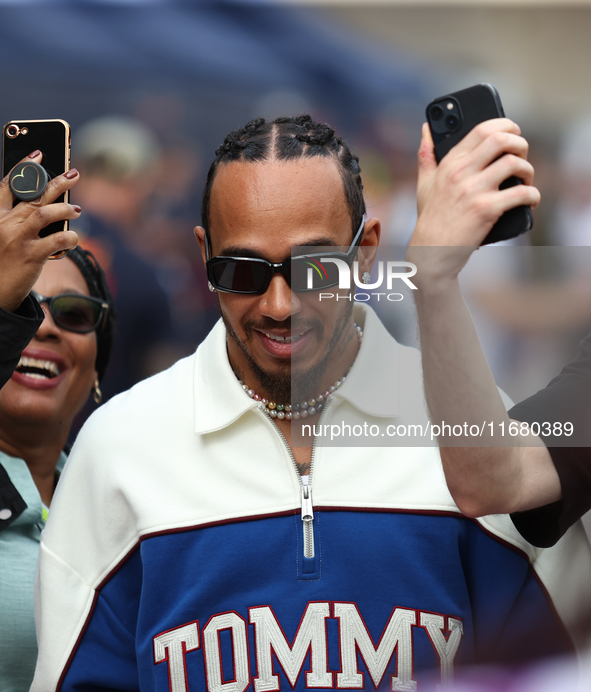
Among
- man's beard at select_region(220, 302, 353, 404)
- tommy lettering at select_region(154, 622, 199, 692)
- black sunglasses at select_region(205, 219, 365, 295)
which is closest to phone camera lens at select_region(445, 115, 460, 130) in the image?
black sunglasses at select_region(205, 219, 365, 295)

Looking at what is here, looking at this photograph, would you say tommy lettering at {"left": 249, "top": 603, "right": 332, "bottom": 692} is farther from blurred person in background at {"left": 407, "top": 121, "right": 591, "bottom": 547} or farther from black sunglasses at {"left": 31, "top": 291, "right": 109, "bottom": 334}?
black sunglasses at {"left": 31, "top": 291, "right": 109, "bottom": 334}

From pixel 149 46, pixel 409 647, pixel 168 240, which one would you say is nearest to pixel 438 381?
pixel 409 647

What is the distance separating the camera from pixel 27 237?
1.38 m

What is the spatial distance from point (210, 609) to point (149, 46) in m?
2.80

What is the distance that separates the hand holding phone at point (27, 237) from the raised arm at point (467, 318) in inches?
26.6

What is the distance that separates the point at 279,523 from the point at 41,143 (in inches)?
37.5

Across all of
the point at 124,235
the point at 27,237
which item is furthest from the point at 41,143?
the point at 124,235

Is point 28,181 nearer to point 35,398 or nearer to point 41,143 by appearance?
point 41,143

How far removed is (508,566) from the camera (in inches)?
64.0

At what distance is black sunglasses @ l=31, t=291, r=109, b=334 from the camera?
2.32 metres

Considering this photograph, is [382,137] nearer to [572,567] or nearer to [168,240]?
[168,240]

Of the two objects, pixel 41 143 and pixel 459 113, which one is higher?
pixel 41 143

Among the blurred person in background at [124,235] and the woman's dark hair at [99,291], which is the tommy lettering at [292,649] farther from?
the blurred person in background at [124,235]

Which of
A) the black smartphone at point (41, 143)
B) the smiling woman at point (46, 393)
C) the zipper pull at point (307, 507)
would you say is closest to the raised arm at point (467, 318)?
the zipper pull at point (307, 507)
